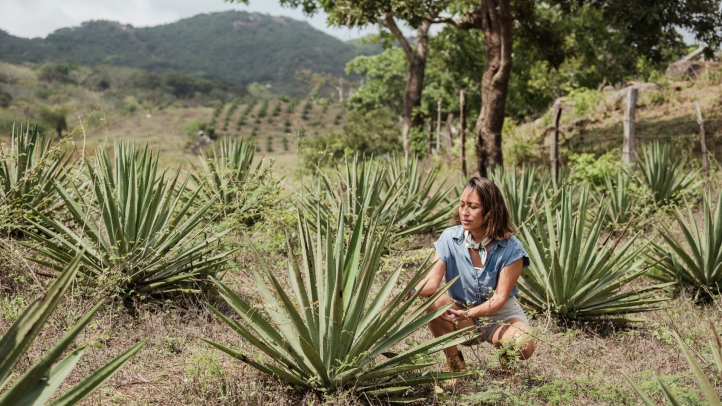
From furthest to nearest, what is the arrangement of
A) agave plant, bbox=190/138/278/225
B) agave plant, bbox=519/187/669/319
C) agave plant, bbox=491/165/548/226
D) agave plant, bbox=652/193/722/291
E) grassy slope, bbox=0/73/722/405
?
agave plant, bbox=491/165/548/226
agave plant, bbox=190/138/278/225
agave plant, bbox=652/193/722/291
agave plant, bbox=519/187/669/319
grassy slope, bbox=0/73/722/405

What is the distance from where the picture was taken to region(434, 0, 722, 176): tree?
1031 cm

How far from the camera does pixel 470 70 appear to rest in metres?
20.2

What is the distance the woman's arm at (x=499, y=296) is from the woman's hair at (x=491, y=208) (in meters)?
0.17

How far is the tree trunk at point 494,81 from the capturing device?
10.2 metres

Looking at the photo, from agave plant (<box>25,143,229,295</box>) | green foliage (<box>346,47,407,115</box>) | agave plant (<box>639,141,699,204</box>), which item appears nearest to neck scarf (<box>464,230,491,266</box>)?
agave plant (<box>25,143,229,295</box>)

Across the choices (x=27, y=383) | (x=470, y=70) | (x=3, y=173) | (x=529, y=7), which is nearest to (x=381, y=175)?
(x=3, y=173)

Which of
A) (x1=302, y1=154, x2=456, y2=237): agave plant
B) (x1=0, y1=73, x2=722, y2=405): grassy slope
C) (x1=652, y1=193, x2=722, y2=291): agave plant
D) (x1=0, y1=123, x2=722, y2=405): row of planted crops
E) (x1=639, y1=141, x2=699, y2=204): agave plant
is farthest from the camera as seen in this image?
(x1=639, y1=141, x2=699, y2=204): agave plant

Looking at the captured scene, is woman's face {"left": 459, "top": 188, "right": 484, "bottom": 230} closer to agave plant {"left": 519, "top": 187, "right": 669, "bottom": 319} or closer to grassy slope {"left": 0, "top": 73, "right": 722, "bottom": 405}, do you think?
grassy slope {"left": 0, "top": 73, "right": 722, "bottom": 405}

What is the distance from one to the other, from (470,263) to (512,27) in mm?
9231

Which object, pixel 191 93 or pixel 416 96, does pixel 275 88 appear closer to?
pixel 191 93

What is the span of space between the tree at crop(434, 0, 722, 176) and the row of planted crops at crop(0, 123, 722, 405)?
3.23m

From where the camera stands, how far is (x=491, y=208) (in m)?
3.25

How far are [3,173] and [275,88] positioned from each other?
182m

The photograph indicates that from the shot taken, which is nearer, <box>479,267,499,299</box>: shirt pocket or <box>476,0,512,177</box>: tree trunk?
<box>479,267,499,299</box>: shirt pocket
